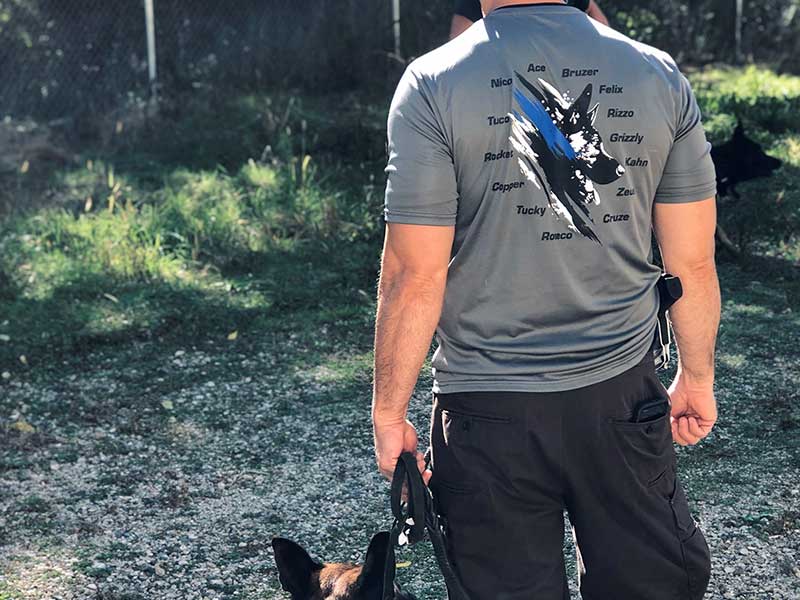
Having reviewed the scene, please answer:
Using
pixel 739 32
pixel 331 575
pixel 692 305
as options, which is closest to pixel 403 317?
pixel 692 305

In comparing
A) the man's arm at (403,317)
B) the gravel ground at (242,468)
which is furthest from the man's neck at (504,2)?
the gravel ground at (242,468)

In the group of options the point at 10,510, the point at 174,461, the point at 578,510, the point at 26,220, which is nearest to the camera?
the point at 578,510

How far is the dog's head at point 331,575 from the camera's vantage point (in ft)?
8.82

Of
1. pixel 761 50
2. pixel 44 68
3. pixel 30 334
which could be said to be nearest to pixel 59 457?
pixel 30 334

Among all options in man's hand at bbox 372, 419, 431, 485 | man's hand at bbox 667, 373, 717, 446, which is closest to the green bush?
man's hand at bbox 667, 373, 717, 446

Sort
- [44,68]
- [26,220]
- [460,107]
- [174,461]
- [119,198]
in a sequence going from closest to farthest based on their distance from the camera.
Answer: [460,107], [174,461], [26,220], [119,198], [44,68]

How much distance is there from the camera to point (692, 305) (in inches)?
96.8

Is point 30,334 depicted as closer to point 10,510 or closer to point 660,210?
point 10,510

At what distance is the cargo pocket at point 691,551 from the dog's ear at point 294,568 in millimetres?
1053

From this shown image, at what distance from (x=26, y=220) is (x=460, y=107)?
6.28m

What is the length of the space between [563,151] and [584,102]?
4.1 inches

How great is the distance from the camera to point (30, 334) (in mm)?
6055

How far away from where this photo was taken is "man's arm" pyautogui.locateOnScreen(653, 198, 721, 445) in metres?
2.37

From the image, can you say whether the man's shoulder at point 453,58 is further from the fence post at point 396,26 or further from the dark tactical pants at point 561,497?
the fence post at point 396,26
